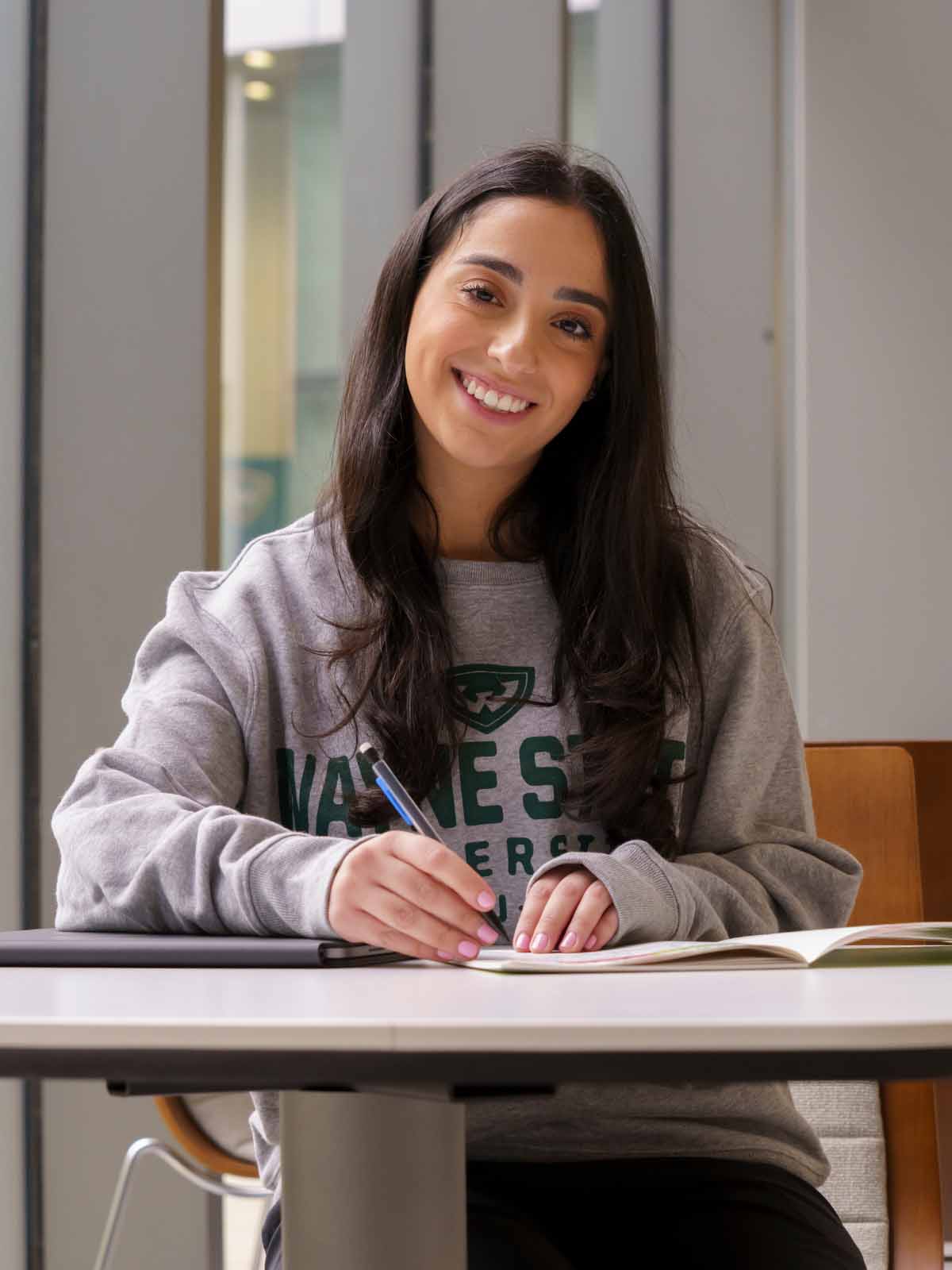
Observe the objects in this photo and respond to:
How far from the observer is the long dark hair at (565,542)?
1.44m

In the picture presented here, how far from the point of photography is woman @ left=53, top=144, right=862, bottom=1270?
3.68 ft

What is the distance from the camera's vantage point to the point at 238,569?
62.7 inches

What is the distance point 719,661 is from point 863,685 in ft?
6.29

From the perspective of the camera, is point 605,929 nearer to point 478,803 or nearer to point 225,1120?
point 478,803

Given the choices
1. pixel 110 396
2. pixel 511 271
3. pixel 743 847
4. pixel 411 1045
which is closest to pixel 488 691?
pixel 743 847

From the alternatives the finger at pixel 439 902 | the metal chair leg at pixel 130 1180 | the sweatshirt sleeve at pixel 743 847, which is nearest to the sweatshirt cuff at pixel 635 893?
the sweatshirt sleeve at pixel 743 847

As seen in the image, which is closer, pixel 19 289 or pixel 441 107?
pixel 19 289

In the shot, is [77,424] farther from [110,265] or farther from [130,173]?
[130,173]

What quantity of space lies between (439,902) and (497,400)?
73 centimetres

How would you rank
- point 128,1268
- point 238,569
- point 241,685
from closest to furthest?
1. point 241,685
2. point 238,569
3. point 128,1268

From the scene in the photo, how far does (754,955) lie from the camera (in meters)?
1.01

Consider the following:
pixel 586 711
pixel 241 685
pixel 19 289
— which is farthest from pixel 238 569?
pixel 19 289

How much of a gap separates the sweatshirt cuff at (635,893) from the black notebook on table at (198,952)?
0.15 meters

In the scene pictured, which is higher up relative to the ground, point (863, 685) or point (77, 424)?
point (77, 424)
